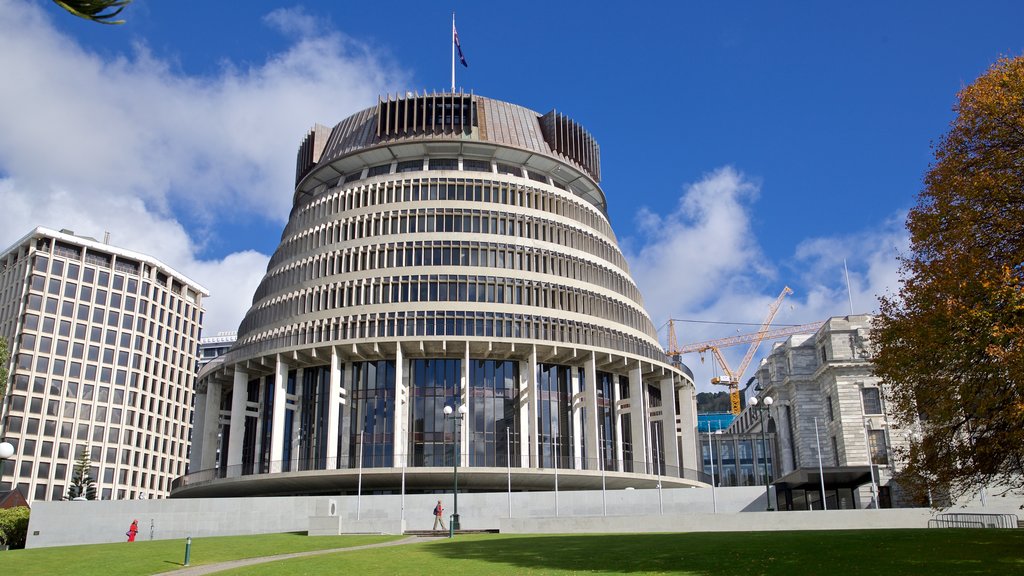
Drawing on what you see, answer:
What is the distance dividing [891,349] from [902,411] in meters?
2.40

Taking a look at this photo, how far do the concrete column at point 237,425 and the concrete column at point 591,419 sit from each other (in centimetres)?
2792

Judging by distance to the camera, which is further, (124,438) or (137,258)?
(137,258)

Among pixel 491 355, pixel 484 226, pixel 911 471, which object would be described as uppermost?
pixel 484 226

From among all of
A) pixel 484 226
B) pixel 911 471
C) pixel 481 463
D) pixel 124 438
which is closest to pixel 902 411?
pixel 911 471

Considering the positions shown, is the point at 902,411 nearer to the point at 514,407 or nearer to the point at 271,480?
the point at 514,407

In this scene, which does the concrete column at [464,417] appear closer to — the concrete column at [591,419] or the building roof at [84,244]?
the concrete column at [591,419]

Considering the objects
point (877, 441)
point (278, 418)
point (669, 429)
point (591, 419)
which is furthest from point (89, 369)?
point (877, 441)

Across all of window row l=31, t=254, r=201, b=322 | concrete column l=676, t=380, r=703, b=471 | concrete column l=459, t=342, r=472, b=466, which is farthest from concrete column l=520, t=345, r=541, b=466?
window row l=31, t=254, r=201, b=322

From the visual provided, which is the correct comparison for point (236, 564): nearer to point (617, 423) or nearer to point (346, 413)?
point (346, 413)

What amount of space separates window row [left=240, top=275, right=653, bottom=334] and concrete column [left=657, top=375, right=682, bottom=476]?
7.91 m

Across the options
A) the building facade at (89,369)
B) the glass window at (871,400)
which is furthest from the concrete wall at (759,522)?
the building facade at (89,369)

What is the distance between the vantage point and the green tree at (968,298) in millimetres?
24000

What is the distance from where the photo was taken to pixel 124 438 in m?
Result: 133

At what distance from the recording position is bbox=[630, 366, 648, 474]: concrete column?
73.2 metres
